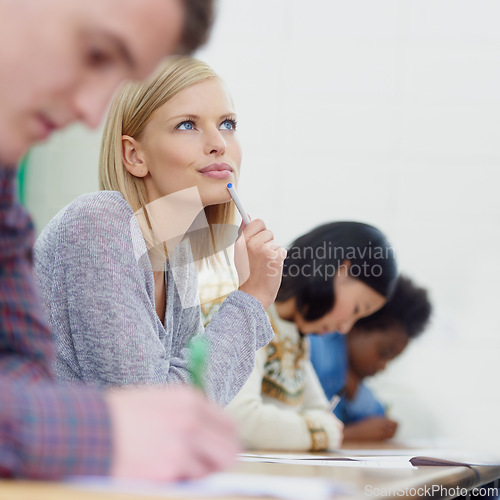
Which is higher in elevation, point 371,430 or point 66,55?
point 66,55

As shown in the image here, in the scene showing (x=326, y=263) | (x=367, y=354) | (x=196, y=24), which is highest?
(x=196, y=24)

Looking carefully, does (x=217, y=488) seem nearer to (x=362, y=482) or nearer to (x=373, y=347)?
(x=362, y=482)

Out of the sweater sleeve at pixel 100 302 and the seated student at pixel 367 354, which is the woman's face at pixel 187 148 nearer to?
the sweater sleeve at pixel 100 302

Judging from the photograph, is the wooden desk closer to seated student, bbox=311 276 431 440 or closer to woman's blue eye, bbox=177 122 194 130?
woman's blue eye, bbox=177 122 194 130

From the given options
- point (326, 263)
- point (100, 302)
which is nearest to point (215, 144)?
point (100, 302)

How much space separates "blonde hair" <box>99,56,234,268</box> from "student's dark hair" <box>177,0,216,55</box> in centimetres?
59

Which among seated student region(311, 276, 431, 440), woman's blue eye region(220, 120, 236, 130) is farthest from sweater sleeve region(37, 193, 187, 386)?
seated student region(311, 276, 431, 440)

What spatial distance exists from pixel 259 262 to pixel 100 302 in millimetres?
281

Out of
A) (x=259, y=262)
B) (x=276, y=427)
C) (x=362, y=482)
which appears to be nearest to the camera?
(x=362, y=482)

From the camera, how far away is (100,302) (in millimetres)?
968

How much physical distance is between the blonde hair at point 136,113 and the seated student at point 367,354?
1141 millimetres

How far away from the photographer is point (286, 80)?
2.80 metres

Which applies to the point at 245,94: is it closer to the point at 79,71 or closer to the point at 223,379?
the point at 223,379

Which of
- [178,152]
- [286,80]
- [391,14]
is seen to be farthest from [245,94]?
[178,152]
